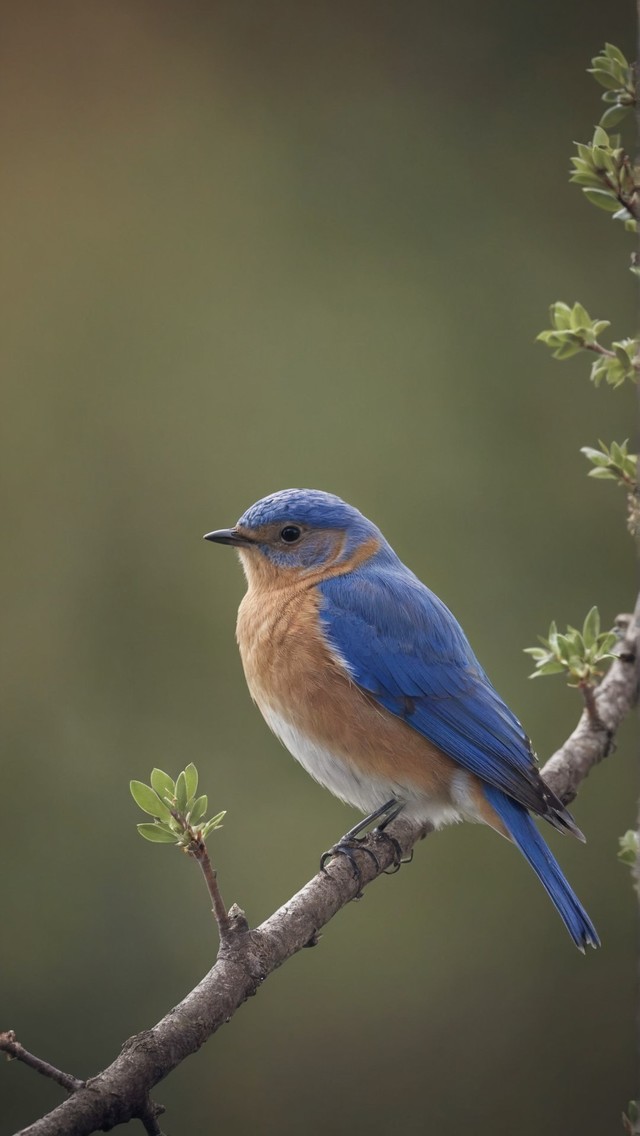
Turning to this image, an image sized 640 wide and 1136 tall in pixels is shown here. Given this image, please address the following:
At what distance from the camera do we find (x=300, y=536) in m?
2.86

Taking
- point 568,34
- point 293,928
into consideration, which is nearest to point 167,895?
point 293,928

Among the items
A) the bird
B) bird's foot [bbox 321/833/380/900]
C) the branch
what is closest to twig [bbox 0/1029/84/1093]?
the branch

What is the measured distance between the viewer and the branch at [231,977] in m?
1.39

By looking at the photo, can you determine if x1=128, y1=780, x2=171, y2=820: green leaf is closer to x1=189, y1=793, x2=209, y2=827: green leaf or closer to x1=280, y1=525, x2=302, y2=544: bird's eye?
x1=189, y1=793, x2=209, y2=827: green leaf

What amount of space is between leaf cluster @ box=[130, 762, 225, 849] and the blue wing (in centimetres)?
97

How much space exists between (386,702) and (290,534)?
1.68 ft

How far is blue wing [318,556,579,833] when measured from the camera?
8.41ft

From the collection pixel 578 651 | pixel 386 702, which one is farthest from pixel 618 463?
pixel 386 702

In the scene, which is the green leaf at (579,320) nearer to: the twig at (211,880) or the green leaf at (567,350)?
the green leaf at (567,350)

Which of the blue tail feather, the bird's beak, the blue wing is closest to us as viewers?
the blue tail feather

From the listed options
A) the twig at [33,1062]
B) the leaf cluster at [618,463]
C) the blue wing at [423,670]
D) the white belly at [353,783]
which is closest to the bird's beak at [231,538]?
the blue wing at [423,670]

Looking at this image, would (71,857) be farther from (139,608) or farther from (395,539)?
(395,539)

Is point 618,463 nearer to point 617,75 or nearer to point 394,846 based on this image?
point 617,75

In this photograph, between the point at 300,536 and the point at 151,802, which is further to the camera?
the point at 300,536
